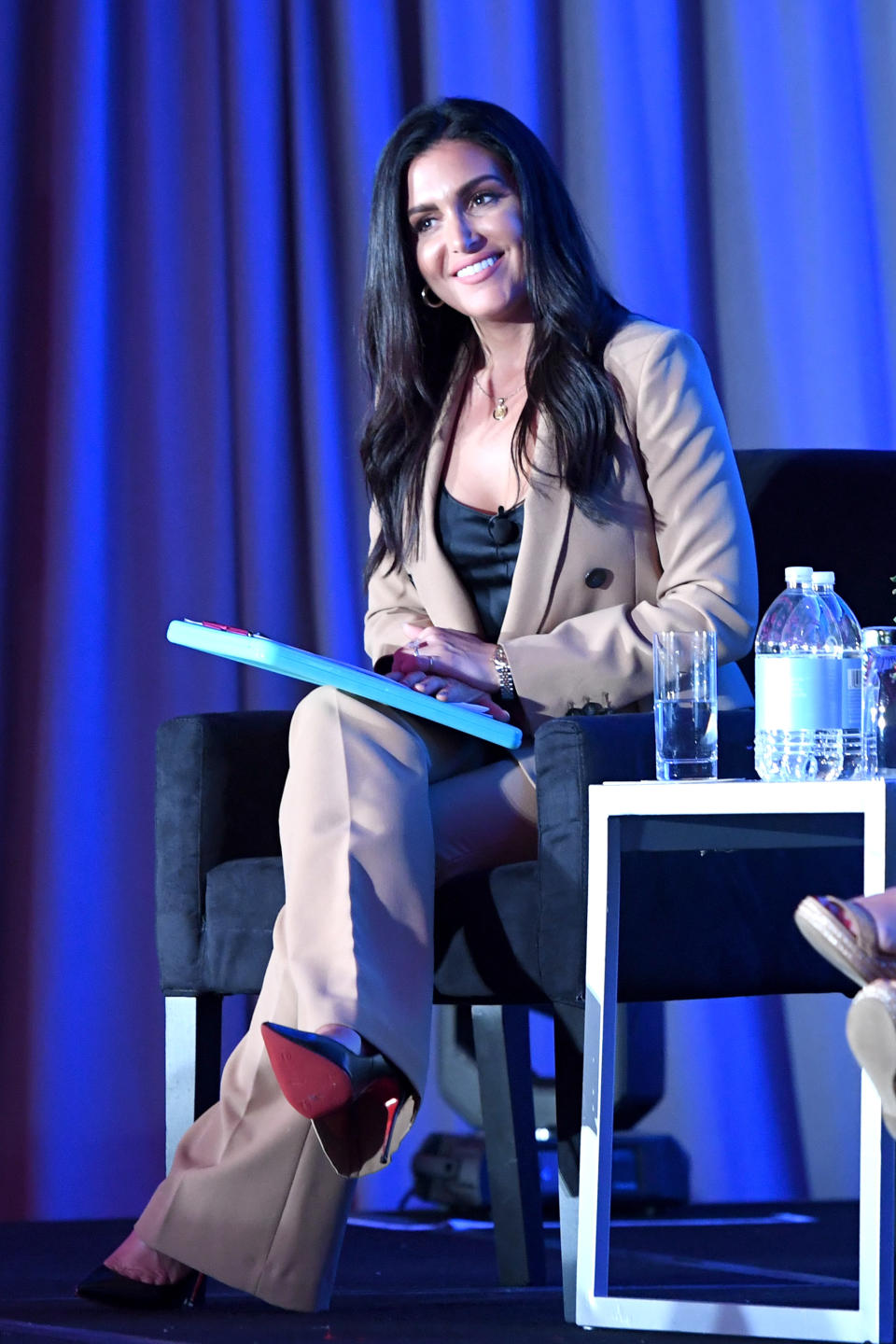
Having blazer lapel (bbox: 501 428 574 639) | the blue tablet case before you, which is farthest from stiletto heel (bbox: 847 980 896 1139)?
blazer lapel (bbox: 501 428 574 639)

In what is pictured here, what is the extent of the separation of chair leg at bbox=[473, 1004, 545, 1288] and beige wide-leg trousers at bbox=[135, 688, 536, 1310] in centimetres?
44

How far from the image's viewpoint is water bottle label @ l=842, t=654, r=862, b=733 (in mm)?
1580

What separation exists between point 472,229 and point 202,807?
2.53ft

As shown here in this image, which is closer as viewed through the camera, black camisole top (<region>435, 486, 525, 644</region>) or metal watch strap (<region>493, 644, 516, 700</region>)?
metal watch strap (<region>493, 644, 516, 700</region>)

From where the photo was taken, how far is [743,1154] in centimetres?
272

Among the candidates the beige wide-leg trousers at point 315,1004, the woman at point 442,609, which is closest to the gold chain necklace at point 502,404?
the woman at point 442,609

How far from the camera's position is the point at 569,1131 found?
5.28ft

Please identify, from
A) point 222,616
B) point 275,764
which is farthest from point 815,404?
point 275,764

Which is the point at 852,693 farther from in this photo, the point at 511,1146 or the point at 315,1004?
the point at 511,1146

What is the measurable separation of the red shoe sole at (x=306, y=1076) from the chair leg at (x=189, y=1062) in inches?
19.3

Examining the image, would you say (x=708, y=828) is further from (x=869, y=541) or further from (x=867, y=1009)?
(x=869, y=541)

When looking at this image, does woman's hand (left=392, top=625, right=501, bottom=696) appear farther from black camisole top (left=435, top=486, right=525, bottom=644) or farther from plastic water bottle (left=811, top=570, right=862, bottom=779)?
plastic water bottle (left=811, top=570, right=862, bottom=779)

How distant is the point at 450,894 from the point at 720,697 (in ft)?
1.37

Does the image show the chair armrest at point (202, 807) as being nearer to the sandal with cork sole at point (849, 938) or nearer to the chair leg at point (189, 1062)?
the chair leg at point (189, 1062)
